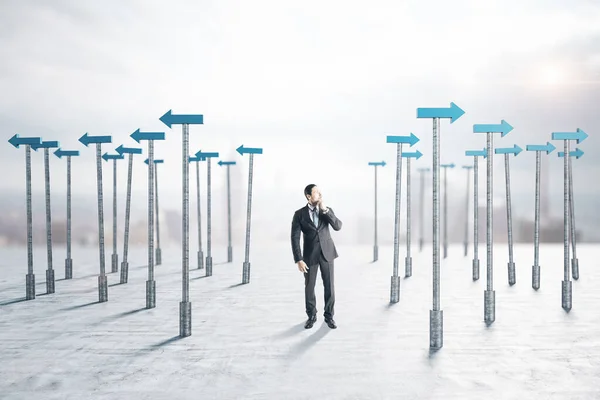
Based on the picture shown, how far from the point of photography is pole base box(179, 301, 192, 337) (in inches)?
377

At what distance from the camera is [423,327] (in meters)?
10.4

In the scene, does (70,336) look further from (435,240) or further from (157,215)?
(157,215)

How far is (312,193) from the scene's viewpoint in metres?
9.69

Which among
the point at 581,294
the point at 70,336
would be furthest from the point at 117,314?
the point at 581,294

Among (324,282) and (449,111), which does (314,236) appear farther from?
(449,111)

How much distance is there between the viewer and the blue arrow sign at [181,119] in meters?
9.55

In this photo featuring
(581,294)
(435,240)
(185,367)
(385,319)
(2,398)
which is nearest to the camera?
(2,398)

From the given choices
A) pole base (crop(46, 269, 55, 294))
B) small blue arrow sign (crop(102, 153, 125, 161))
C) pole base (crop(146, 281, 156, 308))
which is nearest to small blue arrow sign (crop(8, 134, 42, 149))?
pole base (crop(46, 269, 55, 294))

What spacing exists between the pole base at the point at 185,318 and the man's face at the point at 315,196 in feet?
7.23

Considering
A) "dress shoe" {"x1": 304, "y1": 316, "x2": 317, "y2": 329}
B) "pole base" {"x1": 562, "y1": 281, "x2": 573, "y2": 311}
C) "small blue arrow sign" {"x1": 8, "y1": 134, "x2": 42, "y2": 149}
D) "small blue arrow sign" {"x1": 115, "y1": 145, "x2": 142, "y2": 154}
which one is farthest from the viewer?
"small blue arrow sign" {"x1": 115, "y1": 145, "x2": 142, "y2": 154}

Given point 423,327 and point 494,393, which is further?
point 423,327

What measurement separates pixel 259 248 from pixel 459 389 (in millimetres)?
21894

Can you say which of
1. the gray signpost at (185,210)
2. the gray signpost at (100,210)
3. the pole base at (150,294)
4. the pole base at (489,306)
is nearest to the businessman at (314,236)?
the gray signpost at (185,210)

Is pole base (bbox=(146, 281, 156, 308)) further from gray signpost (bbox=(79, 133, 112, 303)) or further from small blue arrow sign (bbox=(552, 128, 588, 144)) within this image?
small blue arrow sign (bbox=(552, 128, 588, 144))
